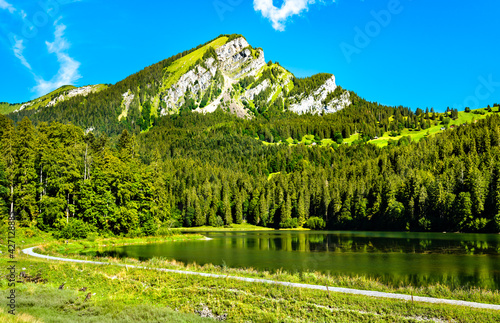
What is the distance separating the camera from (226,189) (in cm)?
14762

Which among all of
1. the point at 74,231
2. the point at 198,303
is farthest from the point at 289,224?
the point at 198,303

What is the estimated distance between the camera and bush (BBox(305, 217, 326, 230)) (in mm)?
132375

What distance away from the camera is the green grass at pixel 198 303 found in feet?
58.6

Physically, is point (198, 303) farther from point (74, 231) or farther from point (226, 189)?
point (226, 189)

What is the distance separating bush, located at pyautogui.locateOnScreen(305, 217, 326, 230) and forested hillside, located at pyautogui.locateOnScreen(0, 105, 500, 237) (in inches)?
17.3

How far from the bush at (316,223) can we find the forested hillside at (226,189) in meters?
0.44

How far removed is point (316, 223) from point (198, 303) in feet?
379

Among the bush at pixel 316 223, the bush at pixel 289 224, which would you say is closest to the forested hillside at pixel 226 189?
the bush at pixel 316 223

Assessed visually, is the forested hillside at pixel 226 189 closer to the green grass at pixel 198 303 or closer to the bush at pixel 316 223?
the bush at pixel 316 223

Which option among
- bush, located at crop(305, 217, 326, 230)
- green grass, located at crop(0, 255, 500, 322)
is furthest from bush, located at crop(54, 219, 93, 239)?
bush, located at crop(305, 217, 326, 230)

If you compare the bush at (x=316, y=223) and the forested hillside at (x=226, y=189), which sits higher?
the forested hillside at (x=226, y=189)

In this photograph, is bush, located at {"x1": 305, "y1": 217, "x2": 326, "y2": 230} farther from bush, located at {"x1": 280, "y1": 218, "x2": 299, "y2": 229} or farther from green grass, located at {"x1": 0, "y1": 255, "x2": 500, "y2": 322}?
green grass, located at {"x1": 0, "y1": 255, "x2": 500, "y2": 322}

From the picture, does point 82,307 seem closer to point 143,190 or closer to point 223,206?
point 143,190

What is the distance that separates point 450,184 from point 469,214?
47.4 feet
